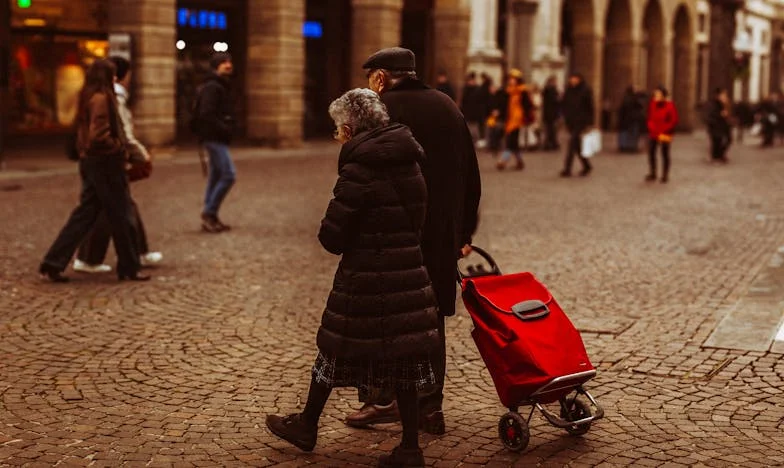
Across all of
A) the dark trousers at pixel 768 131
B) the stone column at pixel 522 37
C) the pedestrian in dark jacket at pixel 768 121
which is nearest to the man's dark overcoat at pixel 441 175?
the stone column at pixel 522 37

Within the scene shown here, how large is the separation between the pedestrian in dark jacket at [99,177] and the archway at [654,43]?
37492 mm

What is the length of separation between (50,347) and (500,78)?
26.1m

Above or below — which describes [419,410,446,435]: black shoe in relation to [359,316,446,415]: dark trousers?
below

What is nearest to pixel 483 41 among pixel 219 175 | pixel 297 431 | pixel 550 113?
pixel 550 113

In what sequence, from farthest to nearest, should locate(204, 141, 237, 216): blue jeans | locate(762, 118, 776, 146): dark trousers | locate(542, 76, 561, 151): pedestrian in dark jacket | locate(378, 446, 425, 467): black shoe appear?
locate(762, 118, 776, 146): dark trousers
locate(542, 76, 561, 151): pedestrian in dark jacket
locate(204, 141, 237, 216): blue jeans
locate(378, 446, 425, 467): black shoe

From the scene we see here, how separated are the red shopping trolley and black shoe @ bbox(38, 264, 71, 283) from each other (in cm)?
498

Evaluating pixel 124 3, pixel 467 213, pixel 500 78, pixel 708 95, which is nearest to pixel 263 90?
pixel 124 3

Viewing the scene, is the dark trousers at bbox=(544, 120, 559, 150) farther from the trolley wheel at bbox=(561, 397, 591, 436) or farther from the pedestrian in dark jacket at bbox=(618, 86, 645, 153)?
the trolley wheel at bbox=(561, 397, 591, 436)

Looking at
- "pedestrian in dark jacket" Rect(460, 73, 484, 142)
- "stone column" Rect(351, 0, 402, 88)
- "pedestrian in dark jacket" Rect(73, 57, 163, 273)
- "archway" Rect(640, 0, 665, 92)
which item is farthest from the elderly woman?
"archway" Rect(640, 0, 665, 92)

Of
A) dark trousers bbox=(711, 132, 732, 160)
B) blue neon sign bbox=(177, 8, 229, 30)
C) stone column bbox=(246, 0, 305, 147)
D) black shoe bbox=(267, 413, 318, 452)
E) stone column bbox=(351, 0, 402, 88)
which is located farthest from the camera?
blue neon sign bbox=(177, 8, 229, 30)

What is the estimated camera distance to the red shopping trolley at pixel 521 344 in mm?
4977

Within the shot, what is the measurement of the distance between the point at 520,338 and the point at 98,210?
537cm

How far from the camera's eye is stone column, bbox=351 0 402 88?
Answer: 2742cm

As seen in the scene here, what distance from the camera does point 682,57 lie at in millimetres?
48531
